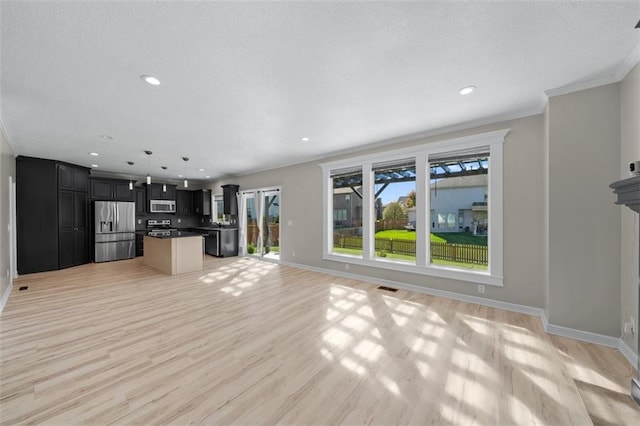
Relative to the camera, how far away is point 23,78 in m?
2.28

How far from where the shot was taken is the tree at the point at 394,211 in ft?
15.0

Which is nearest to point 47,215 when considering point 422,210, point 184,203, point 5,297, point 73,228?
point 73,228

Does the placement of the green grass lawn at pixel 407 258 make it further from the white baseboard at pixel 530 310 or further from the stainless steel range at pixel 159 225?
Result: the stainless steel range at pixel 159 225

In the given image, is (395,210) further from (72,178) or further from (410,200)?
(72,178)

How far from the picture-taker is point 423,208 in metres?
4.10

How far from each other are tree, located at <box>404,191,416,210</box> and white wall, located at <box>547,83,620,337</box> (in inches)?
73.9

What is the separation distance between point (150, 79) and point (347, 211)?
4015 mm

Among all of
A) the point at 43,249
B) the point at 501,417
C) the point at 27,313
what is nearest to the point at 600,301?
the point at 501,417

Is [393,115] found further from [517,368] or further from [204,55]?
[517,368]

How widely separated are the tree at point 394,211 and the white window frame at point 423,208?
288 mm

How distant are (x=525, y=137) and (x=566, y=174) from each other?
2.80 ft

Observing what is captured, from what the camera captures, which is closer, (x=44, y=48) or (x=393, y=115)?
(x=44, y=48)

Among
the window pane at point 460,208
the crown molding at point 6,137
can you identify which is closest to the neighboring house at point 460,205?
the window pane at point 460,208

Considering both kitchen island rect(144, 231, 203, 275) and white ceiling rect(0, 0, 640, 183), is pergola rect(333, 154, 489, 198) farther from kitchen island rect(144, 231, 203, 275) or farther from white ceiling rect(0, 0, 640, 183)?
Result: kitchen island rect(144, 231, 203, 275)
